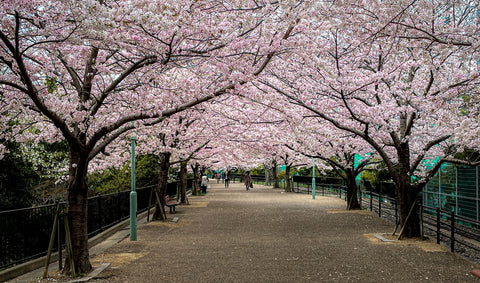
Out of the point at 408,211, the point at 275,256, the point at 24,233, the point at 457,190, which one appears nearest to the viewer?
the point at 24,233

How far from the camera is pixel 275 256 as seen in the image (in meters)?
9.42

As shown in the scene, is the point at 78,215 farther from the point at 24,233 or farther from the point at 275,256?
the point at 275,256

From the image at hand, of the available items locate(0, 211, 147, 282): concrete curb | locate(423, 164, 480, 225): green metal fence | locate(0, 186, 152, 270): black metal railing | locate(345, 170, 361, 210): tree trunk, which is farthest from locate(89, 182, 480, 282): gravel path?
locate(345, 170, 361, 210): tree trunk

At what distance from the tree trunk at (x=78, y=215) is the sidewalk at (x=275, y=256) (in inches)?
20.2

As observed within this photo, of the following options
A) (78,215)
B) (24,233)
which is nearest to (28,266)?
(24,233)

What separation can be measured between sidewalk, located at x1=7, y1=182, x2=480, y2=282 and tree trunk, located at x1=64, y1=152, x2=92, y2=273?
513 millimetres

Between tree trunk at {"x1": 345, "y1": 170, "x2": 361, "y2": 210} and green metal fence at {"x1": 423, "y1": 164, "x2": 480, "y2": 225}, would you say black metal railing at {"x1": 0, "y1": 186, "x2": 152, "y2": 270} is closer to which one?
green metal fence at {"x1": 423, "y1": 164, "x2": 480, "y2": 225}

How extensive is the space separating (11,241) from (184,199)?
17.0 metres

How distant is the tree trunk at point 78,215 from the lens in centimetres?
798

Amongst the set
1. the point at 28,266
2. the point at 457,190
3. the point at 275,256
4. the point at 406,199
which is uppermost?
the point at 457,190

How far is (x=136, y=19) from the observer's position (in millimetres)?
5598

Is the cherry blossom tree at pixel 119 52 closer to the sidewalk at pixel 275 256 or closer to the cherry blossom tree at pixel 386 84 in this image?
the cherry blossom tree at pixel 386 84

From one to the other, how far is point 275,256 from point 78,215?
436 centimetres

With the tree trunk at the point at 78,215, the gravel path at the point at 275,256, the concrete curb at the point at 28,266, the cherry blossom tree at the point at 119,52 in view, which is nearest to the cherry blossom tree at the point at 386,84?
the cherry blossom tree at the point at 119,52
